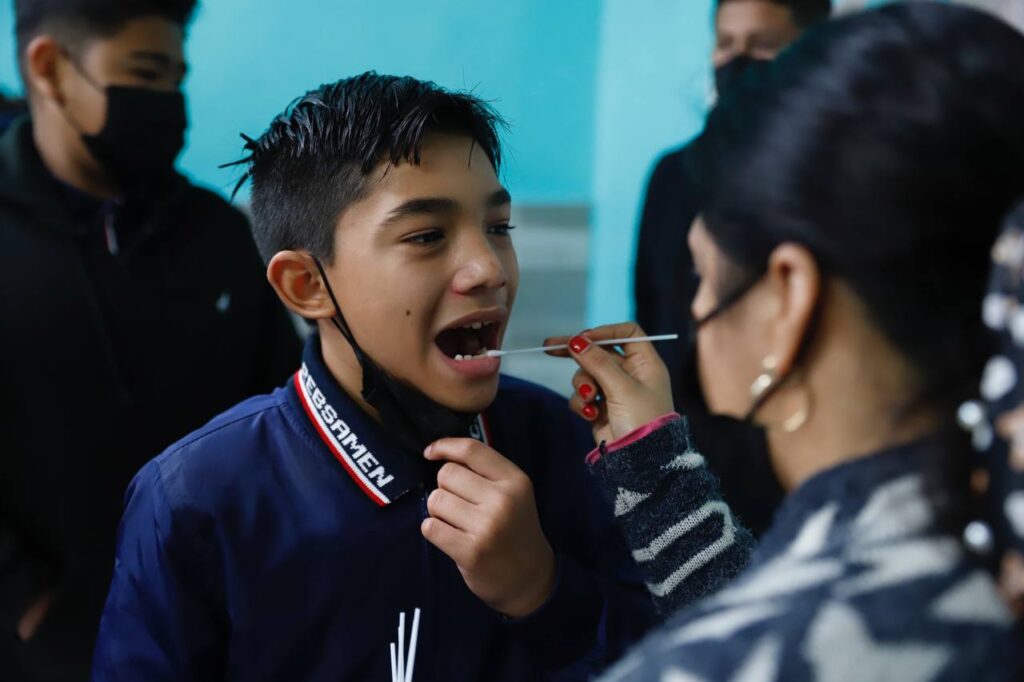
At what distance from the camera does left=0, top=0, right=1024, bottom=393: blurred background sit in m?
2.82

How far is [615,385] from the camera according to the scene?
4.19 ft

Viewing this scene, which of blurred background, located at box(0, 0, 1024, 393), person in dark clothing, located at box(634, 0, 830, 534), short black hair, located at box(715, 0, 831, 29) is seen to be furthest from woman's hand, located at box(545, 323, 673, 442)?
blurred background, located at box(0, 0, 1024, 393)

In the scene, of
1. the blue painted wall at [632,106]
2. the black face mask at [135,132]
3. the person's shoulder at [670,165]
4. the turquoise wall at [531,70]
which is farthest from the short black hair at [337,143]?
the blue painted wall at [632,106]

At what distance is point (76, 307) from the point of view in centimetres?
182

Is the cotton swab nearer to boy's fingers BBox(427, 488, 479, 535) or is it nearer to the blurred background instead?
boy's fingers BBox(427, 488, 479, 535)

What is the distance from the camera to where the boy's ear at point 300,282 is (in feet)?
4.31

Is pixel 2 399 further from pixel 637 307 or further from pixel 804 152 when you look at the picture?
pixel 804 152

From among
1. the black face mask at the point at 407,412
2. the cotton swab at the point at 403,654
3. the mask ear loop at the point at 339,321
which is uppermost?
the mask ear loop at the point at 339,321

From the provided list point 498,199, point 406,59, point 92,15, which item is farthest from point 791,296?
point 406,59

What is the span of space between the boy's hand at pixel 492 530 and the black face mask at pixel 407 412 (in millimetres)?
78

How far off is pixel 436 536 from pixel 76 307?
974 millimetres

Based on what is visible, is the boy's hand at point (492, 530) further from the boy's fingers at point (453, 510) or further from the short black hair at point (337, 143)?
the short black hair at point (337, 143)

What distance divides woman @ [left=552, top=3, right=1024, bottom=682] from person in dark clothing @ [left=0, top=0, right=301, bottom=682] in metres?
1.26

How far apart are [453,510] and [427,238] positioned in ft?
1.03
